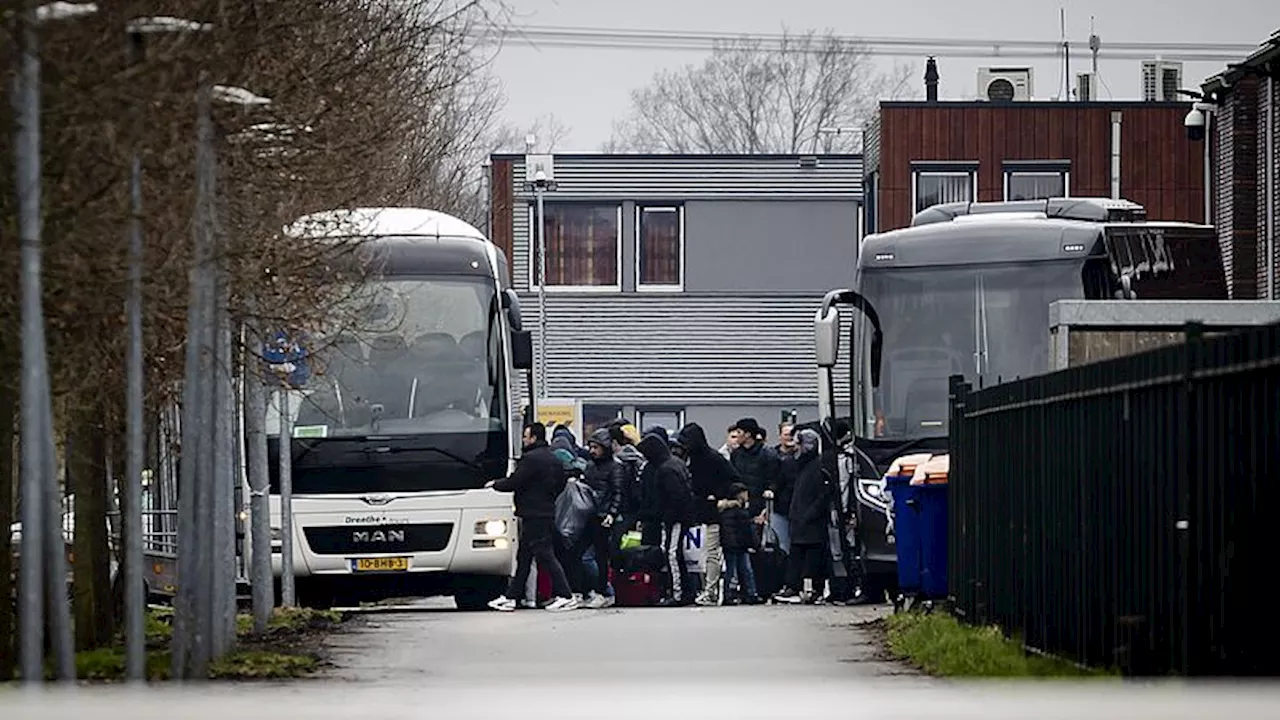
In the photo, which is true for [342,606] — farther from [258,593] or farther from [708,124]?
[708,124]

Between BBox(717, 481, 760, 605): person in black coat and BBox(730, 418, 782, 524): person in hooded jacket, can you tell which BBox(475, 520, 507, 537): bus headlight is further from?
BBox(730, 418, 782, 524): person in hooded jacket

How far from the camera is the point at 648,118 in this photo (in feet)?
329

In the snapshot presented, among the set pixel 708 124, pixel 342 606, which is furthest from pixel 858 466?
pixel 708 124

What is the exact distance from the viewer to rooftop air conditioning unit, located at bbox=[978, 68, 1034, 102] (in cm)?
6219

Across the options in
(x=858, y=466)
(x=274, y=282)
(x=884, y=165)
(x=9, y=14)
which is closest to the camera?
(x=9, y=14)

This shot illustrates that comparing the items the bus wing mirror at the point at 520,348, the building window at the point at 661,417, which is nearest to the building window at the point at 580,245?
the building window at the point at 661,417

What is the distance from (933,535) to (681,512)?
7.63m

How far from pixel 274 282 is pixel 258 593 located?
4170mm

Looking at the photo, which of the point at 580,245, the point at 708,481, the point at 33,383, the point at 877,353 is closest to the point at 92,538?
the point at 708,481

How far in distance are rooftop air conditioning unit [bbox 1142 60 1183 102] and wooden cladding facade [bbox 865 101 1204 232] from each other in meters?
5.01

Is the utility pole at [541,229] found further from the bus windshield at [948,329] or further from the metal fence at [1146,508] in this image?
the metal fence at [1146,508]

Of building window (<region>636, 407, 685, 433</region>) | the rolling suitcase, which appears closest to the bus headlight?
the rolling suitcase

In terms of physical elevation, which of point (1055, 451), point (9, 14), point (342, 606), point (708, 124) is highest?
point (708, 124)

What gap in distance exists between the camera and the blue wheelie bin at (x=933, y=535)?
2145 cm
